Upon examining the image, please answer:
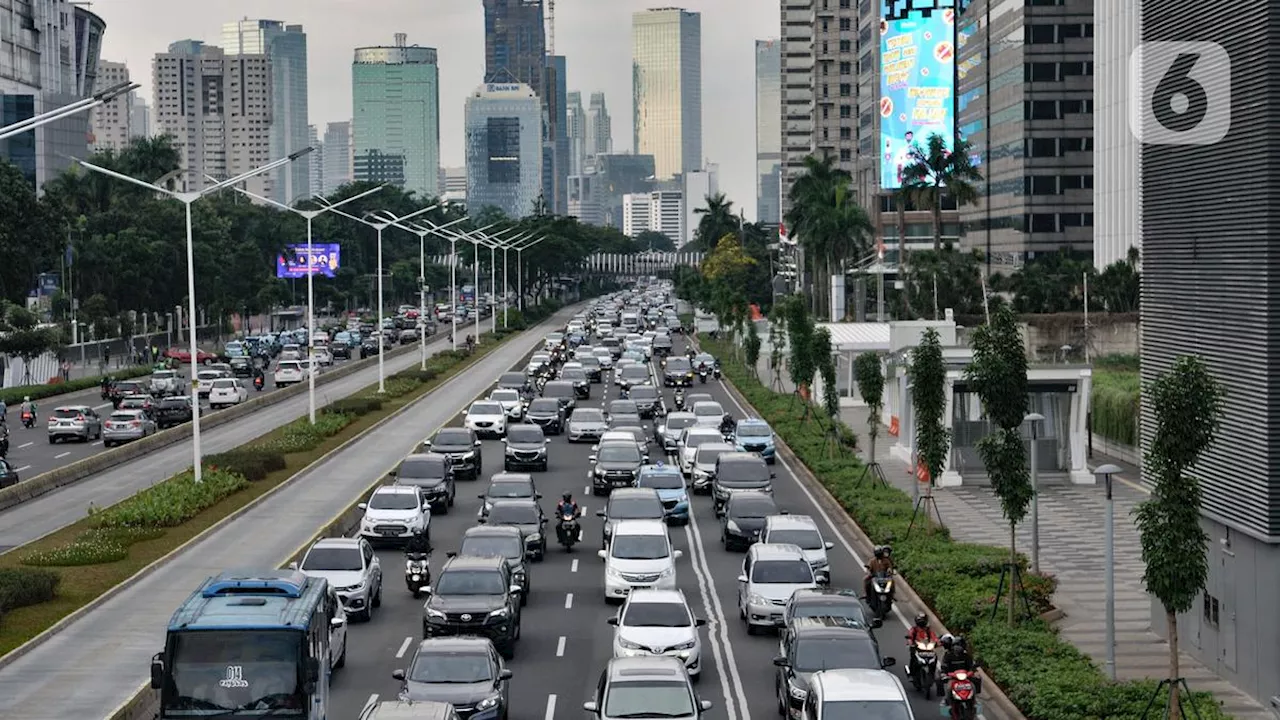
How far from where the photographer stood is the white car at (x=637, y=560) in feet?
110

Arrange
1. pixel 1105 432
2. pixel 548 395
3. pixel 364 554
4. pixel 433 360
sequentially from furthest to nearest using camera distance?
pixel 433 360
pixel 548 395
pixel 1105 432
pixel 364 554

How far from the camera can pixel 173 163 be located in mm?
162250

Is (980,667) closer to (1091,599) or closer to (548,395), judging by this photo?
(1091,599)

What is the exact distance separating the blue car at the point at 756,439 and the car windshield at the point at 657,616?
2917cm

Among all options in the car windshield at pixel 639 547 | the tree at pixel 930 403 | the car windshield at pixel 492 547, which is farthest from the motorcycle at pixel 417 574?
the tree at pixel 930 403

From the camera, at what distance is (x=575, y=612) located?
33.2 meters

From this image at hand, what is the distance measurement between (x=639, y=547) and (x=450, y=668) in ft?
35.7

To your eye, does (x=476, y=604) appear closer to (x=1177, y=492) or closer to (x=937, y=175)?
(x=1177, y=492)

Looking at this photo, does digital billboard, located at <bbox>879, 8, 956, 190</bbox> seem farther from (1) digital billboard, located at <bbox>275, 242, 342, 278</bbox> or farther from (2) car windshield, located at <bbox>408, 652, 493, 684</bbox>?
(2) car windshield, located at <bbox>408, 652, 493, 684</bbox>

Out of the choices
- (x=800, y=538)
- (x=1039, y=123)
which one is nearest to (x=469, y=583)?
(x=800, y=538)

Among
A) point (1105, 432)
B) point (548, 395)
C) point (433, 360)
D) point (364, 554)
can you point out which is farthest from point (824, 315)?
point (364, 554)

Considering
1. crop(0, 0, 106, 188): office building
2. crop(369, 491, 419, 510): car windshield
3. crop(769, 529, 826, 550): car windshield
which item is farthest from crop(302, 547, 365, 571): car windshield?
crop(0, 0, 106, 188): office building

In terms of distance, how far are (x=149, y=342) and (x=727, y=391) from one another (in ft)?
159

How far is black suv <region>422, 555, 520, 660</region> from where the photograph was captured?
28.7 m
